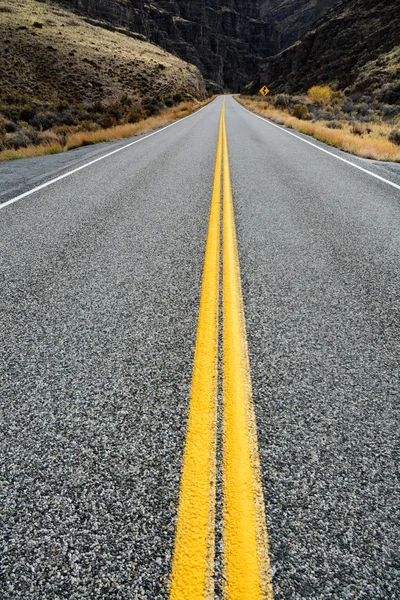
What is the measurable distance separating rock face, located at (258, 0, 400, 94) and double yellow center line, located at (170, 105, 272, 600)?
35618 mm

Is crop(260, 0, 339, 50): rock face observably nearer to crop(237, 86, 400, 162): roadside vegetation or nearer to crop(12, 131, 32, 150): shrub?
crop(237, 86, 400, 162): roadside vegetation

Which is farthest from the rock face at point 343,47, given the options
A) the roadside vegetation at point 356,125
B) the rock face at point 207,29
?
the rock face at point 207,29

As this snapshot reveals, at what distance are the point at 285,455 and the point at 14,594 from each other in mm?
1208

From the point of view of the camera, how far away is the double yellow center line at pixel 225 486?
4.20 ft

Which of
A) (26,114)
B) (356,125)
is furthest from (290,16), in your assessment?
(356,125)

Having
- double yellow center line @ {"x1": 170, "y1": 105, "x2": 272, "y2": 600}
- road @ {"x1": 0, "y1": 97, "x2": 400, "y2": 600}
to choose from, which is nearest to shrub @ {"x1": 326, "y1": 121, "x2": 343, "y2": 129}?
road @ {"x1": 0, "y1": 97, "x2": 400, "y2": 600}

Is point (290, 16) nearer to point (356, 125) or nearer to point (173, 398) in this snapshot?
point (356, 125)

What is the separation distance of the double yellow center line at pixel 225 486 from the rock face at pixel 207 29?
8485 cm

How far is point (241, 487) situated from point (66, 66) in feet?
151

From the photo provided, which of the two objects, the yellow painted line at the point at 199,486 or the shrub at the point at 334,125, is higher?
the shrub at the point at 334,125

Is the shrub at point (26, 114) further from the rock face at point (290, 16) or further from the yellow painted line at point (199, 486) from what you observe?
the rock face at point (290, 16)

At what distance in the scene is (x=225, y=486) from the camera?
1.60 m

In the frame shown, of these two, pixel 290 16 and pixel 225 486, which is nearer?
pixel 225 486

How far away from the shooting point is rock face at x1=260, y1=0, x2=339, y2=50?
13488cm
